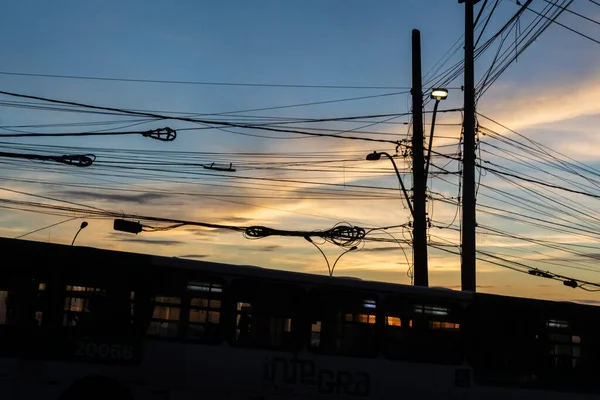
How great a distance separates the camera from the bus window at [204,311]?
523 inches

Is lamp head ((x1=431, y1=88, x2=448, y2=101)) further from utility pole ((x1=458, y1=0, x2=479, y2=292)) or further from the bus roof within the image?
the bus roof

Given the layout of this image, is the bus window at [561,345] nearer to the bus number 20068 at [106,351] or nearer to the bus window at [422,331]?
the bus window at [422,331]

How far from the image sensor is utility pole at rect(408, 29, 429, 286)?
21.9 meters

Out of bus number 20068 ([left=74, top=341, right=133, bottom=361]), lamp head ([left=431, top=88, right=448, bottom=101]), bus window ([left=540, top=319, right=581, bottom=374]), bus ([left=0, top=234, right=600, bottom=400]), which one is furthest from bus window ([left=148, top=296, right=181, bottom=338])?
lamp head ([left=431, top=88, right=448, bottom=101])

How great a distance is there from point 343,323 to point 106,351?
4.31m

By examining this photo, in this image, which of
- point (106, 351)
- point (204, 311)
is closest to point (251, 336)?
point (204, 311)

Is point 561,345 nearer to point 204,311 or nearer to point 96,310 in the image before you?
point 204,311

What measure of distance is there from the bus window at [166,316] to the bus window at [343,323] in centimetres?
247

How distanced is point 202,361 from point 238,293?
4.37ft

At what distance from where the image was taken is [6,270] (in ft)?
41.0

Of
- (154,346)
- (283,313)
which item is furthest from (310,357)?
(154,346)

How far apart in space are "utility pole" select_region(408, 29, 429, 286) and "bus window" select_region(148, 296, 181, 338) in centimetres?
986

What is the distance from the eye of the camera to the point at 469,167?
20.8 m

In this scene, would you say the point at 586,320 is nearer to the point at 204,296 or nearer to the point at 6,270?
the point at 204,296
